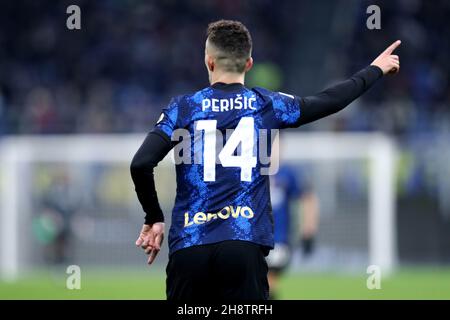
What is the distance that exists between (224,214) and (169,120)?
522 millimetres

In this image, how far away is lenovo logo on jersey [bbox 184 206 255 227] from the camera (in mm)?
4820

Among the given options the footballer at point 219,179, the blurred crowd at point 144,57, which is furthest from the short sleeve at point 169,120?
the blurred crowd at point 144,57

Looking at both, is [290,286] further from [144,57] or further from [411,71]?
[144,57]

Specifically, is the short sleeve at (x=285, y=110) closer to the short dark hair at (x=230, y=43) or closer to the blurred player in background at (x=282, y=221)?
the short dark hair at (x=230, y=43)

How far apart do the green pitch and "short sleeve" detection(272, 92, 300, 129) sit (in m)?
6.10

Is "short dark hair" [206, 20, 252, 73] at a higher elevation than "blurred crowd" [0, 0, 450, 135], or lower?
lower

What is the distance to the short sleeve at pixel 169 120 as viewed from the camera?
486cm

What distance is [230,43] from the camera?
4.89 meters

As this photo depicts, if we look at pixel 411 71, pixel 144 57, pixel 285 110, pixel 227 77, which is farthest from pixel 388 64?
pixel 144 57

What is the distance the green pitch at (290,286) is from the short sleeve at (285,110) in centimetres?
610

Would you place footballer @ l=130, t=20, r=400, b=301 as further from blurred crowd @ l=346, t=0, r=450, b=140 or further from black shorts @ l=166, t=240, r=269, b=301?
blurred crowd @ l=346, t=0, r=450, b=140

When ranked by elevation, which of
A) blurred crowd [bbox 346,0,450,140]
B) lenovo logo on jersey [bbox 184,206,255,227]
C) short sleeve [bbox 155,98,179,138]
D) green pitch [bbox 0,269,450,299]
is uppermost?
blurred crowd [bbox 346,0,450,140]

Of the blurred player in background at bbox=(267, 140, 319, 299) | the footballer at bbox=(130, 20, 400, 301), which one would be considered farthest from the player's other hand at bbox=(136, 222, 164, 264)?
the blurred player in background at bbox=(267, 140, 319, 299)

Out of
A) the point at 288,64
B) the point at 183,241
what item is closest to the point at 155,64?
the point at 288,64
